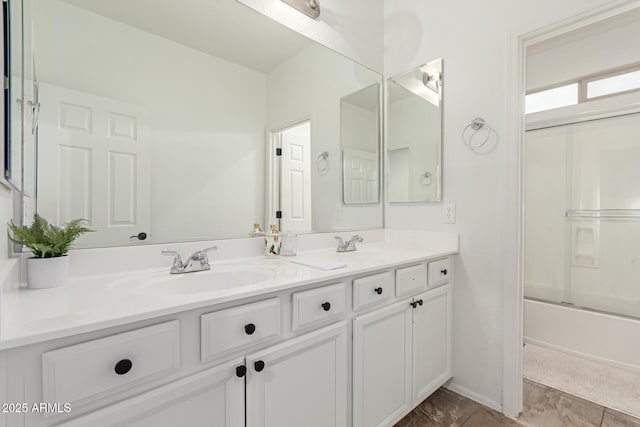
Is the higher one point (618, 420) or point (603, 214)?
point (603, 214)

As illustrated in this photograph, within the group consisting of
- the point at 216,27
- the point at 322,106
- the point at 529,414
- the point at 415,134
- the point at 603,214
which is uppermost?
the point at 216,27

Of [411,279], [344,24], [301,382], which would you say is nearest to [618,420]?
[411,279]

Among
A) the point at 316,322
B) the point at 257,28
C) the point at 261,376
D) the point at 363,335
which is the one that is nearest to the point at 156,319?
the point at 261,376

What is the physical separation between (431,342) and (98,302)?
4.95 feet

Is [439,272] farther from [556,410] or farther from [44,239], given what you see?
[44,239]

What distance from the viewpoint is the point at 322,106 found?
1861mm

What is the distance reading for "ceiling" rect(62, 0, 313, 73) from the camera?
116cm

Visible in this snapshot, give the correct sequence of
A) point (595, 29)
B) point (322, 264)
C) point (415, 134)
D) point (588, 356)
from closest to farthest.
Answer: point (322, 264) < point (415, 134) < point (588, 356) < point (595, 29)

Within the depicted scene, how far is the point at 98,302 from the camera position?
75 centimetres

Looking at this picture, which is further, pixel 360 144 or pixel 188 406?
pixel 360 144

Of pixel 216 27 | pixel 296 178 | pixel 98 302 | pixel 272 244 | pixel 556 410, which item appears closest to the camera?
pixel 98 302

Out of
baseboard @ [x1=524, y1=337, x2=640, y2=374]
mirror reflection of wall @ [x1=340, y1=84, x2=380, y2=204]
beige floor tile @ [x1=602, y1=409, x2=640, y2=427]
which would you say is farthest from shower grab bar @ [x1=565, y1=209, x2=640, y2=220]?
mirror reflection of wall @ [x1=340, y1=84, x2=380, y2=204]

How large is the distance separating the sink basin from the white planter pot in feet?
0.47

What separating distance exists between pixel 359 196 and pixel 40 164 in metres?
1.62
